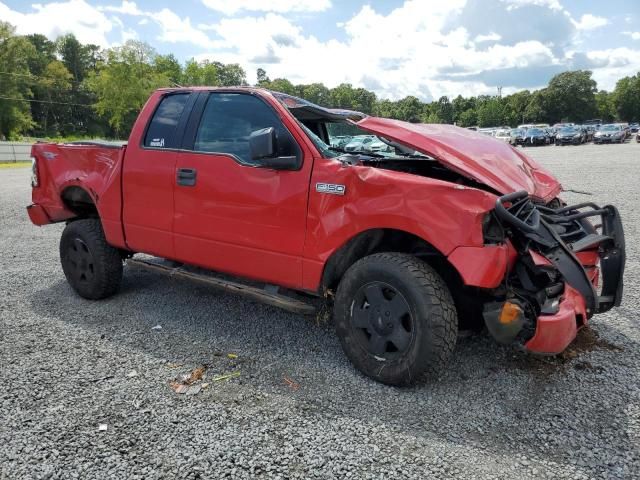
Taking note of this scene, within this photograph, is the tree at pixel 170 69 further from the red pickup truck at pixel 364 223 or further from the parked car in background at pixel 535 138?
the red pickup truck at pixel 364 223

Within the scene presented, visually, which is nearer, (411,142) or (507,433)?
(507,433)

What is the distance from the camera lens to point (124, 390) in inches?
128

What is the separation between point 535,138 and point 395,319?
44.0 metres

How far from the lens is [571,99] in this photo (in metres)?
112

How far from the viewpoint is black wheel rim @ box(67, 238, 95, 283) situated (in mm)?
4902

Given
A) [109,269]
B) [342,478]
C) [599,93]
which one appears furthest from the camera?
[599,93]

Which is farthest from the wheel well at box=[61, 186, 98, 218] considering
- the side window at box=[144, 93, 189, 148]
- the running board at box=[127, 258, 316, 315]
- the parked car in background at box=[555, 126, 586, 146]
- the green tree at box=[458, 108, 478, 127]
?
the green tree at box=[458, 108, 478, 127]

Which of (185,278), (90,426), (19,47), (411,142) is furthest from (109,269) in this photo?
(19,47)

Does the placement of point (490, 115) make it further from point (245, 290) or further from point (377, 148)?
point (245, 290)

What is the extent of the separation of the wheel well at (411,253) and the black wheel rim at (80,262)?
2636mm

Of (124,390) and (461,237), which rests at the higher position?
(461,237)

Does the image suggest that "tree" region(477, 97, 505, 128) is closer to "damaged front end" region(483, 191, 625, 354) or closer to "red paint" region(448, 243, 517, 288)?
"damaged front end" region(483, 191, 625, 354)

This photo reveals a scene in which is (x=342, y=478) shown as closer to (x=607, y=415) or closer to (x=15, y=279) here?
(x=607, y=415)

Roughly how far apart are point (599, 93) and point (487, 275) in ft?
479
